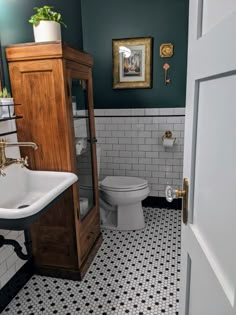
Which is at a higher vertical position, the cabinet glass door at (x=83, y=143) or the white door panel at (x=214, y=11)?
the white door panel at (x=214, y=11)

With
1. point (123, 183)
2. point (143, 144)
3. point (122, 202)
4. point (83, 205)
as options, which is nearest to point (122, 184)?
point (123, 183)

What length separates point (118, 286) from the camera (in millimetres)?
1831

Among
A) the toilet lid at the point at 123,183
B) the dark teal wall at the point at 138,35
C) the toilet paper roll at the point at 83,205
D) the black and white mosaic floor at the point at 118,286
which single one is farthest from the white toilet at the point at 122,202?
the dark teal wall at the point at 138,35

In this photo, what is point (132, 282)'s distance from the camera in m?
1.86

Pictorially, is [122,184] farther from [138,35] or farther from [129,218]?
[138,35]

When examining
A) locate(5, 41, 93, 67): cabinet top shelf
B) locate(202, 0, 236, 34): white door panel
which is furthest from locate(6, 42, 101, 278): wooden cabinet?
locate(202, 0, 236, 34): white door panel

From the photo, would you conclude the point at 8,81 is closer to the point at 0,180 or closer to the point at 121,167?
the point at 0,180

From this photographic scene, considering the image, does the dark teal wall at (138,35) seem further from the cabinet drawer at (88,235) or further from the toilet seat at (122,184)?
the cabinet drawer at (88,235)

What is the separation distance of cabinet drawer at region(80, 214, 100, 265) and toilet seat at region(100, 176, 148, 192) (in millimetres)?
343

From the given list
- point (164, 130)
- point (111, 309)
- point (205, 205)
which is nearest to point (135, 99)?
point (164, 130)

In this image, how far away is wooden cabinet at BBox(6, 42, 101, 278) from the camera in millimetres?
1604

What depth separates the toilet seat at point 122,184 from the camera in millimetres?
2487

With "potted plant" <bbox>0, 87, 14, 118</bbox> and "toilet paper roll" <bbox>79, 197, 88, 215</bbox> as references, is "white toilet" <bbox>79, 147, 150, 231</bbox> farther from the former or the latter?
"potted plant" <bbox>0, 87, 14, 118</bbox>

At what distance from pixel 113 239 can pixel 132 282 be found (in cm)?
63
